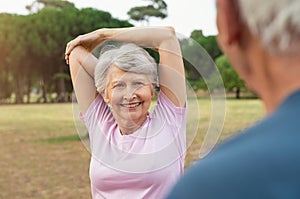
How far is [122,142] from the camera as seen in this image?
149 cm

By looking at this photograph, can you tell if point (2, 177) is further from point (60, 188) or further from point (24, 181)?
point (60, 188)

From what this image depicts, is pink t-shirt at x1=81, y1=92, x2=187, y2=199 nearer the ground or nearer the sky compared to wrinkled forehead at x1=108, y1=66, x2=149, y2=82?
nearer the ground

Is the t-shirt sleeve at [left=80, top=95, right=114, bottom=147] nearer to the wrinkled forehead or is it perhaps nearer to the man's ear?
the wrinkled forehead

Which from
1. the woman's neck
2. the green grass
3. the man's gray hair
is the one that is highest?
the man's gray hair

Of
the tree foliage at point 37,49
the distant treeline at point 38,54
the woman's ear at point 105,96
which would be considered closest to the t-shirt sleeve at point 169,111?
the woman's ear at point 105,96

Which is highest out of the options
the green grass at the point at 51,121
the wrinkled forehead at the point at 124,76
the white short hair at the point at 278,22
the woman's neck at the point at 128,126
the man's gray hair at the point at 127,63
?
the white short hair at the point at 278,22

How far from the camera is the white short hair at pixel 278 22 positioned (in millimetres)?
474

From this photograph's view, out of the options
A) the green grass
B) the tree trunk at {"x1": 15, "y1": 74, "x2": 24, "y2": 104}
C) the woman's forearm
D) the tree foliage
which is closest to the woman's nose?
the woman's forearm

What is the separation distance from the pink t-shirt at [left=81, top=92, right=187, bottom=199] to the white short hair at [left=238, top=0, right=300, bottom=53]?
0.97 metres

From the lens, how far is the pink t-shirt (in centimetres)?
144

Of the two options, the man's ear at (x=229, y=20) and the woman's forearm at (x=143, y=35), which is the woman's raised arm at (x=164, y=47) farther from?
the man's ear at (x=229, y=20)

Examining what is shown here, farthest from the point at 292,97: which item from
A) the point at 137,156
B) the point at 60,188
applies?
the point at 60,188

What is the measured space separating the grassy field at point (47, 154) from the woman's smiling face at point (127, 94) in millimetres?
162

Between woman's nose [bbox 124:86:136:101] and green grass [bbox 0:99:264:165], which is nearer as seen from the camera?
woman's nose [bbox 124:86:136:101]
